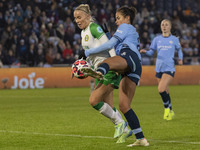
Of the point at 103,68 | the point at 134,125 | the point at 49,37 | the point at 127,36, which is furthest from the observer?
the point at 49,37

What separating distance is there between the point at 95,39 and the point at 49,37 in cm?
1838

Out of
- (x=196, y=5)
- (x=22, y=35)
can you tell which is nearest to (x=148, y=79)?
(x=22, y=35)

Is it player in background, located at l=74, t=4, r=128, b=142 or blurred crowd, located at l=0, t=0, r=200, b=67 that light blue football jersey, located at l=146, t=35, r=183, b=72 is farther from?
blurred crowd, located at l=0, t=0, r=200, b=67

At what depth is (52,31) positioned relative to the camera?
86.9ft

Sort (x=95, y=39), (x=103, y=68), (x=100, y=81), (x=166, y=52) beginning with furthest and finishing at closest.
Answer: (x=166, y=52) → (x=95, y=39) → (x=100, y=81) → (x=103, y=68)

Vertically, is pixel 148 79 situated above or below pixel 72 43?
below

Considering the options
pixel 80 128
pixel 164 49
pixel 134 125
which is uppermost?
pixel 164 49

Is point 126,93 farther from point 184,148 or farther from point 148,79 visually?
point 148,79

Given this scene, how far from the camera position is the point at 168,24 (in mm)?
12359

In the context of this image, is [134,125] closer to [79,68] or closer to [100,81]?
[100,81]

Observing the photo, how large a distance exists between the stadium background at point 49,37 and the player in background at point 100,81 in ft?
48.1

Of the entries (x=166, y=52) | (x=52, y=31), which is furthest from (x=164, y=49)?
(x=52, y=31)

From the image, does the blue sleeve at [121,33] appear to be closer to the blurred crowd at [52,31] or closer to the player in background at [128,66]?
the player in background at [128,66]

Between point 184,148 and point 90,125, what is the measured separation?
3373 millimetres
